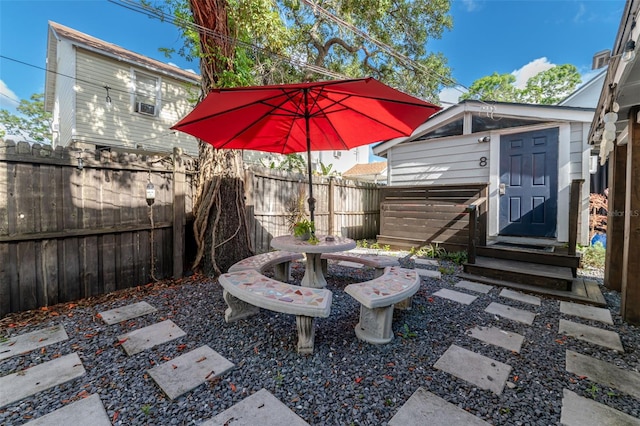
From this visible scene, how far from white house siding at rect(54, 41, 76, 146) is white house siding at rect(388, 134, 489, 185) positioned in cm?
915

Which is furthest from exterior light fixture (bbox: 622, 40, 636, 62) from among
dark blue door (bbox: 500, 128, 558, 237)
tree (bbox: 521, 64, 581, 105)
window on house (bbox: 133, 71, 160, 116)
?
tree (bbox: 521, 64, 581, 105)

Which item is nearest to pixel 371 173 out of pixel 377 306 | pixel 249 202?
pixel 249 202

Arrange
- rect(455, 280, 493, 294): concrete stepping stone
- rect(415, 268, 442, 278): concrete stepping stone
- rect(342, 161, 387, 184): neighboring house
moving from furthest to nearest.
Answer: rect(342, 161, 387, 184): neighboring house
rect(415, 268, 442, 278): concrete stepping stone
rect(455, 280, 493, 294): concrete stepping stone

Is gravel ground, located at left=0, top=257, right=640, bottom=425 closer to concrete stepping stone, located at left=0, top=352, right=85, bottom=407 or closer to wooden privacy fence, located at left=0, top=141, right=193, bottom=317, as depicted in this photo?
concrete stepping stone, located at left=0, top=352, right=85, bottom=407

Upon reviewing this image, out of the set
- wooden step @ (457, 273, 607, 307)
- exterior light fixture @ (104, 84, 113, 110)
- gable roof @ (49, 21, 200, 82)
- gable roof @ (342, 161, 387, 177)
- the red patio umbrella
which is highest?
gable roof @ (49, 21, 200, 82)

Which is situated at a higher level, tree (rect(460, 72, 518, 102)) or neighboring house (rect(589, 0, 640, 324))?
tree (rect(460, 72, 518, 102))

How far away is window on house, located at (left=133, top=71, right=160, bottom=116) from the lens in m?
8.32

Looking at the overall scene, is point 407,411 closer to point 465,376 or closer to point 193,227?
point 465,376

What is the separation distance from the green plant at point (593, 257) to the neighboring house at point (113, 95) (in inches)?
359

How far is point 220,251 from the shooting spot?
3754mm

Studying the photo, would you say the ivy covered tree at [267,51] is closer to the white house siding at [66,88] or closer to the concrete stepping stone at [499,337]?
the concrete stepping stone at [499,337]

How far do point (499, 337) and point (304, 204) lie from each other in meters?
4.08

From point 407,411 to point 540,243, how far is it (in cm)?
462

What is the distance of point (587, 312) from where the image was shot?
8.95 feet
